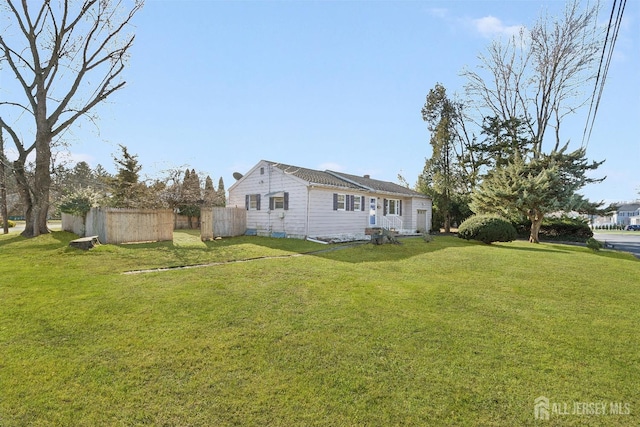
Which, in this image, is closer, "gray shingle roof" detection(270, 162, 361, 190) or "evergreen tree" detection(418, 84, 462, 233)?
"gray shingle roof" detection(270, 162, 361, 190)

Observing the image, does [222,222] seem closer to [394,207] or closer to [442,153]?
[394,207]

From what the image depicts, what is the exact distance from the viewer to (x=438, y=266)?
9336 millimetres

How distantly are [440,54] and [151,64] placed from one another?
1230 centimetres

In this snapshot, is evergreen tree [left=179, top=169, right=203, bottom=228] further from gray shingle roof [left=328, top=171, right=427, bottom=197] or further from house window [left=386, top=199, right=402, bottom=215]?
house window [left=386, top=199, right=402, bottom=215]

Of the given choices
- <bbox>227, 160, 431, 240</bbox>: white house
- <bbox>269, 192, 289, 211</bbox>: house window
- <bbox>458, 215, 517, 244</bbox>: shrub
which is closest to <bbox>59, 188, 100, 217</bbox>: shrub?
<bbox>227, 160, 431, 240</bbox>: white house

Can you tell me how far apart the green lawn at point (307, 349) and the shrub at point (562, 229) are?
19.5m

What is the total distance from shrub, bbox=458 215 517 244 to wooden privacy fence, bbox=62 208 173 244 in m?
16.4

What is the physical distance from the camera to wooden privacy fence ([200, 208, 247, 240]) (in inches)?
650

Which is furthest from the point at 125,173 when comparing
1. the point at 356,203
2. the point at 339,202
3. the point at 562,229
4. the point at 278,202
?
the point at 562,229

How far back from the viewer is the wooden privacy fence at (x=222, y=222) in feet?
54.1

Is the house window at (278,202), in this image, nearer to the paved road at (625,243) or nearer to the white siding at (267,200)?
the white siding at (267,200)

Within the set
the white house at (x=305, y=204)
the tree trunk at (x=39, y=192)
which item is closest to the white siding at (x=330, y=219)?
the white house at (x=305, y=204)

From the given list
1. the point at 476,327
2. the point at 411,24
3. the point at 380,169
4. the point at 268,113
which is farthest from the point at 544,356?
the point at 380,169

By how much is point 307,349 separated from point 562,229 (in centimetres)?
2717
